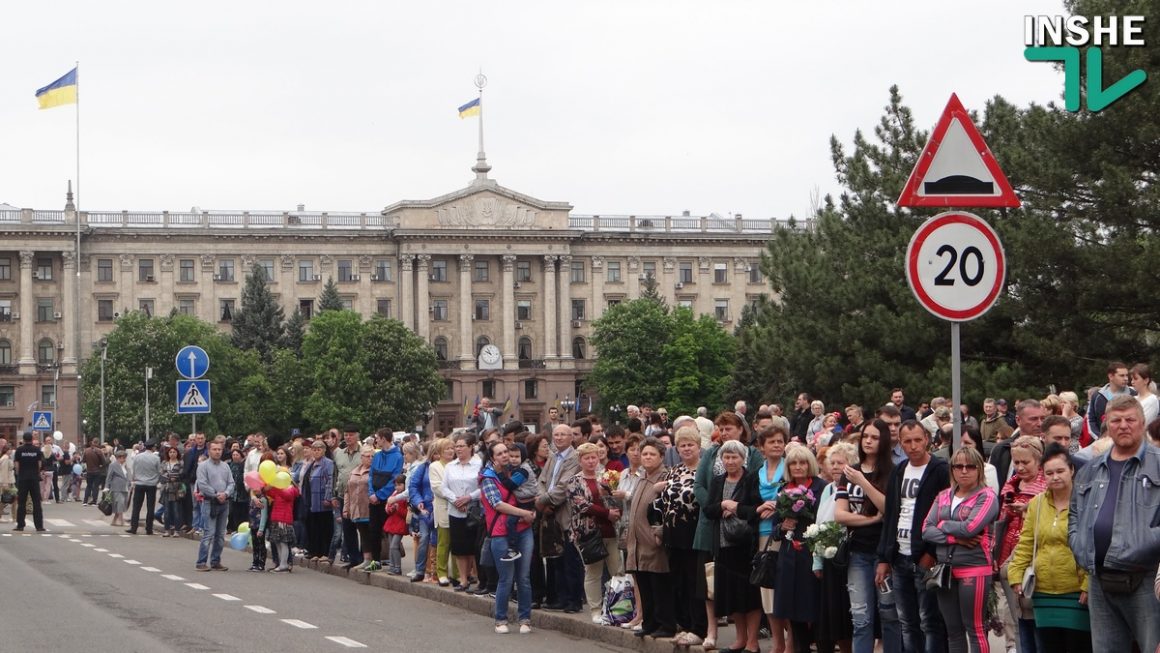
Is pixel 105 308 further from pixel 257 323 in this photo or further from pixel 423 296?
pixel 423 296

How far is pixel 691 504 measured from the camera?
15.0 meters

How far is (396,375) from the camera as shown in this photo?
118 metres

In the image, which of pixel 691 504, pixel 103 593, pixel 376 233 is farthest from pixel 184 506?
pixel 376 233

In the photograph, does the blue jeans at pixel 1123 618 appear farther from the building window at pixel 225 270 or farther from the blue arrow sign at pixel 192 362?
the building window at pixel 225 270

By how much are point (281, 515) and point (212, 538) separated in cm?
134

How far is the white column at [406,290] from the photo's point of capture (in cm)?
13575

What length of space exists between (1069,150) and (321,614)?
66.0 feet

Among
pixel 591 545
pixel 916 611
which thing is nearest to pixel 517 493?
pixel 591 545

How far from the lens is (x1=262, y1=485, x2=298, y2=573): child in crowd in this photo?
25297 mm

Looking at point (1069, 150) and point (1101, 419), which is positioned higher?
point (1069, 150)

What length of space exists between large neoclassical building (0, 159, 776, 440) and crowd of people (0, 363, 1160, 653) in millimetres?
111100

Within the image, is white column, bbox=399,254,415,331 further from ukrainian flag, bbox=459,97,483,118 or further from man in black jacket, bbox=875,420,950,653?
man in black jacket, bbox=875,420,950,653

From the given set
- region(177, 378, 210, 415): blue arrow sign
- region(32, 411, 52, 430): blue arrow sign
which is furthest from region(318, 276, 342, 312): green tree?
region(177, 378, 210, 415): blue arrow sign

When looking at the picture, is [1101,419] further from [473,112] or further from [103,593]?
[473,112]
